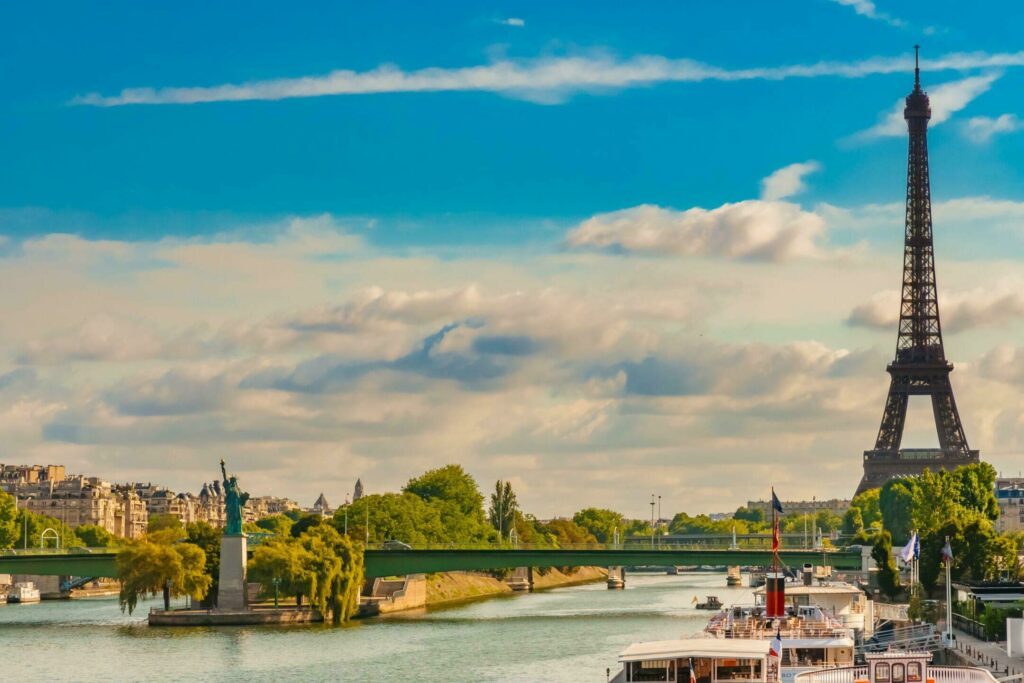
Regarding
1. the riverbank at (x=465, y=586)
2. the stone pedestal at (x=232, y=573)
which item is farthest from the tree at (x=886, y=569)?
the stone pedestal at (x=232, y=573)

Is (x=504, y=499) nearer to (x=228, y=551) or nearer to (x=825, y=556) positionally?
(x=825, y=556)

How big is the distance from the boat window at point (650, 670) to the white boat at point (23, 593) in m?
96.5

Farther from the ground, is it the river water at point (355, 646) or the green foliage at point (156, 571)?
the green foliage at point (156, 571)

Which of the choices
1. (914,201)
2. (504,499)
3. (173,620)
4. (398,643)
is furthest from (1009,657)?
(504,499)

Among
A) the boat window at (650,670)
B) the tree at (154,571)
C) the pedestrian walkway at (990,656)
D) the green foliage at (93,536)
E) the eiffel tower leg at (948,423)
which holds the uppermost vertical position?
the eiffel tower leg at (948,423)

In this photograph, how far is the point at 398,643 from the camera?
80.1 m

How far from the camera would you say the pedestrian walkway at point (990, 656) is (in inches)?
2031

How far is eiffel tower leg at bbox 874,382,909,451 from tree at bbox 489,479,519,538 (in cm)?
3923

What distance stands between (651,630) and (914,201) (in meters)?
83.5

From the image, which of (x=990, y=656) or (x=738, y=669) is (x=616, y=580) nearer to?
(x=990, y=656)

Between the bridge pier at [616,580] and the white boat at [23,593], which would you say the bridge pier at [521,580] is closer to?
the bridge pier at [616,580]

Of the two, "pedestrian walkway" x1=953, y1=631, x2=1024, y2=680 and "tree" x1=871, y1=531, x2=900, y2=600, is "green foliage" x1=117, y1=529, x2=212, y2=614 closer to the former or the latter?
"tree" x1=871, y1=531, x2=900, y2=600

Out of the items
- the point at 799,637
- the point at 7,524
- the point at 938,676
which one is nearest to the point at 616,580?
the point at 7,524

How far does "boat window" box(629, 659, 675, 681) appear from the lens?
44.2m
